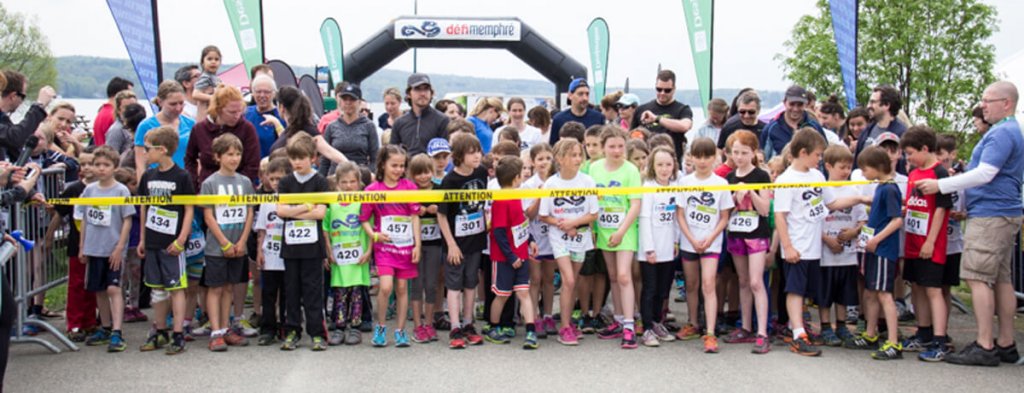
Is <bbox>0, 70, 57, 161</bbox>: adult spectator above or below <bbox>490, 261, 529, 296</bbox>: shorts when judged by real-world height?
above

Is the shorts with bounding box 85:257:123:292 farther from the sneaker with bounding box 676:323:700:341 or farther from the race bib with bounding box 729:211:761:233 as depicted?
the race bib with bounding box 729:211:761:233

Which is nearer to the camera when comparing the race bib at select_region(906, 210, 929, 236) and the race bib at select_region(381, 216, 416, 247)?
the race bib at select_region(906, 210, 929, 236)

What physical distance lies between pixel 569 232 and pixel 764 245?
1.51 meters

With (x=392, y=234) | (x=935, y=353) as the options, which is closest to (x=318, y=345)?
(x=392, y=234)

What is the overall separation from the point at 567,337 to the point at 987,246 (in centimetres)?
314

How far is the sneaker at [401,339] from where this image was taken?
7248mm

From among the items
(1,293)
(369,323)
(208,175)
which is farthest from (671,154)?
(1,293)

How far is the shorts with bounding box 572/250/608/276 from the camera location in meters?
8.03

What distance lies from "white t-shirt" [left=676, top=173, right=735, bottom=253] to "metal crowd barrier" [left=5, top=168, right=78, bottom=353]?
486 centimetres

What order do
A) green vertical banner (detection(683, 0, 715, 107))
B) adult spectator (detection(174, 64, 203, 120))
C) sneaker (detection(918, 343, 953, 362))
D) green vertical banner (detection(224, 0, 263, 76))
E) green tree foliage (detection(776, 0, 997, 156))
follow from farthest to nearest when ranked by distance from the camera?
green tree foliage (detection(776, 0, 997, 156)) < green vertical banner (detection(683, 0, 715, 107)) < green vertical banner (detection(224, 0, 263, 76)) < adult spectator (detection(174, 64, 203, 120)) < sneaker (detection(918, 343, 953, 362))

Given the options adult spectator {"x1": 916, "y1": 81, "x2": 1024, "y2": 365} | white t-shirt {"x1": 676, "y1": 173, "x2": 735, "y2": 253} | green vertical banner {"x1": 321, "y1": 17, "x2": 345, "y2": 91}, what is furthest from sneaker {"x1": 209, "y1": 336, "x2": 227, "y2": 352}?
green vertical banner {"x1": 321, "y1": 17, "x2": 345, "y2": 91}

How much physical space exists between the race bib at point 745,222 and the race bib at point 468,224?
1.99 metres

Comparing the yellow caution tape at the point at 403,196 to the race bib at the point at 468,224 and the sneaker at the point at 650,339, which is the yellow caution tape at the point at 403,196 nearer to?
the race bib at the point at 468,224

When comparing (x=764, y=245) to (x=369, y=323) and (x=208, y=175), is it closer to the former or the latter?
(x=369, y=323)
